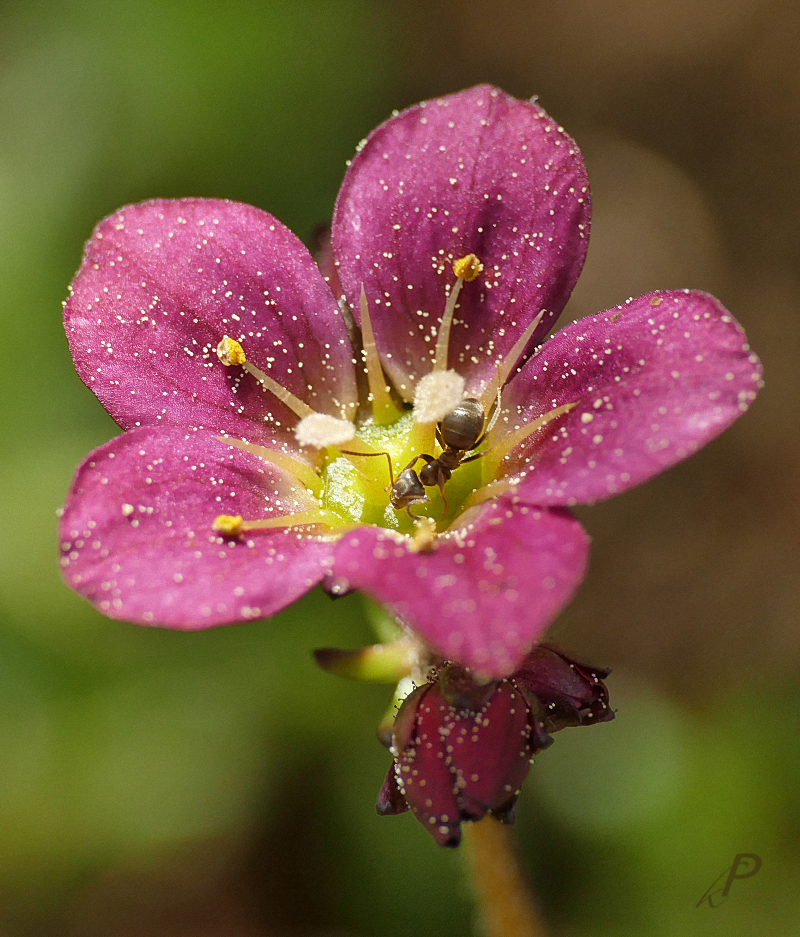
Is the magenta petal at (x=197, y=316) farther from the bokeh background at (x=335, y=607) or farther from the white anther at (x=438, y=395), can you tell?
the bokeh background at (x=335, y=607)

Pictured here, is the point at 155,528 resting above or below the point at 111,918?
above

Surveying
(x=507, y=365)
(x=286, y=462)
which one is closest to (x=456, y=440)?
(x=507, y=365)

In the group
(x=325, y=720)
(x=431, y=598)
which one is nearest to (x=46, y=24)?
(x=325, y=720)

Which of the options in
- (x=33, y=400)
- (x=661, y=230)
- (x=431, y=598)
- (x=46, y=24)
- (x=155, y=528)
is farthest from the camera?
(x=661, y=230)

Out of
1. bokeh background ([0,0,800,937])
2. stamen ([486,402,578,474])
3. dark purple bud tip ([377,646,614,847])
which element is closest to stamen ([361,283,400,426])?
stamen ([486,402,578,474])

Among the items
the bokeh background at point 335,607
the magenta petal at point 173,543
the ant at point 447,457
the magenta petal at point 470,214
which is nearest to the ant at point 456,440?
the ant at point 447,457

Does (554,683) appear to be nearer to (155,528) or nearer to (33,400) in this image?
(155,528)

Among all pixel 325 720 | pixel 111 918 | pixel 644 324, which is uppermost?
pixel 644 324
